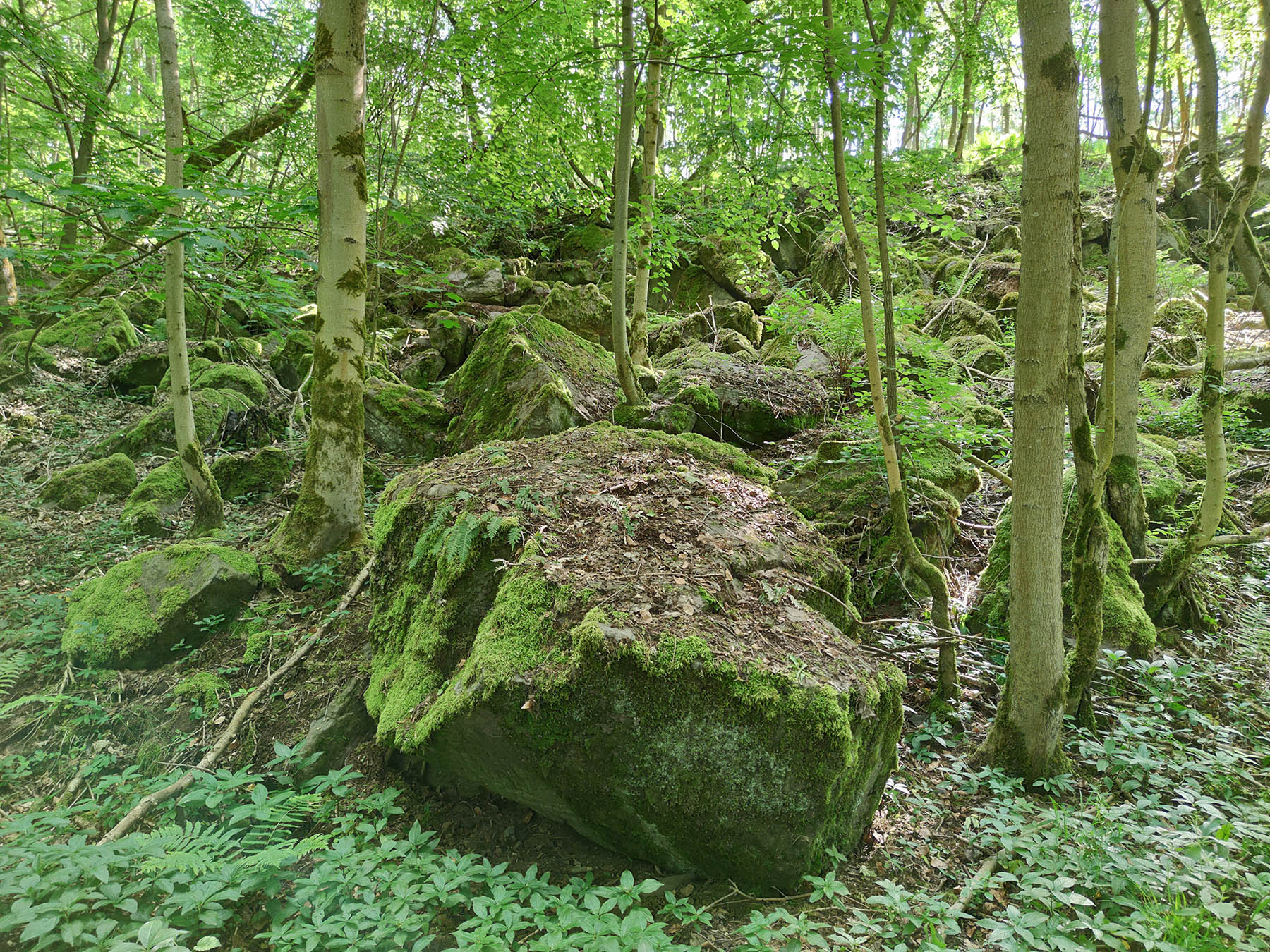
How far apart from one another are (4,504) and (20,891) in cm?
598

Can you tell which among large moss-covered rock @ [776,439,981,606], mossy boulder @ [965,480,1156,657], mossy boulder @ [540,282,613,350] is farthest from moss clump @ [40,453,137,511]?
mossy boulder @ [965,480,1156,657]

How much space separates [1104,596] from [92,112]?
28.6 ft

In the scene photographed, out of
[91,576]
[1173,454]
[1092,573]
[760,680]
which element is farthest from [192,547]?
[1173,454]

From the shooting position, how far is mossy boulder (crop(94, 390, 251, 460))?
280 inches

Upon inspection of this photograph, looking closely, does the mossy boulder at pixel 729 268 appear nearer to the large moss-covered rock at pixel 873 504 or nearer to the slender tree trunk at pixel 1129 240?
the large moss-covered rock at pixel 873 504

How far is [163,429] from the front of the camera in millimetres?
7305

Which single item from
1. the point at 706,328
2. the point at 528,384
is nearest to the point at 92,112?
the point at 528,384

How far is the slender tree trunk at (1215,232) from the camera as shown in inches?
145

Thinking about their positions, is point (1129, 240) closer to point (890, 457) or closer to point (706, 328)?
point (890, 457)

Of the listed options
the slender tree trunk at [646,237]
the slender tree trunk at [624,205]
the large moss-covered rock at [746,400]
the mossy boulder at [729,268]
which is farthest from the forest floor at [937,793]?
the mossy boulder at [729,268]

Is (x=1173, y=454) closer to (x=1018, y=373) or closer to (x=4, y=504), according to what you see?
(x=1018, y=373)

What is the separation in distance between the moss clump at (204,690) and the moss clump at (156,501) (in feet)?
8.52

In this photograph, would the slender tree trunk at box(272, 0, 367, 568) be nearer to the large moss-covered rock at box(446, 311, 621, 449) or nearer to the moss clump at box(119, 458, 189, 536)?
the large moss-covered rock at box(446, 311, 621, 449)

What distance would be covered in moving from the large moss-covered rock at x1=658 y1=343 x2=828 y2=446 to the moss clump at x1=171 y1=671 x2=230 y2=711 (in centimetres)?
471
